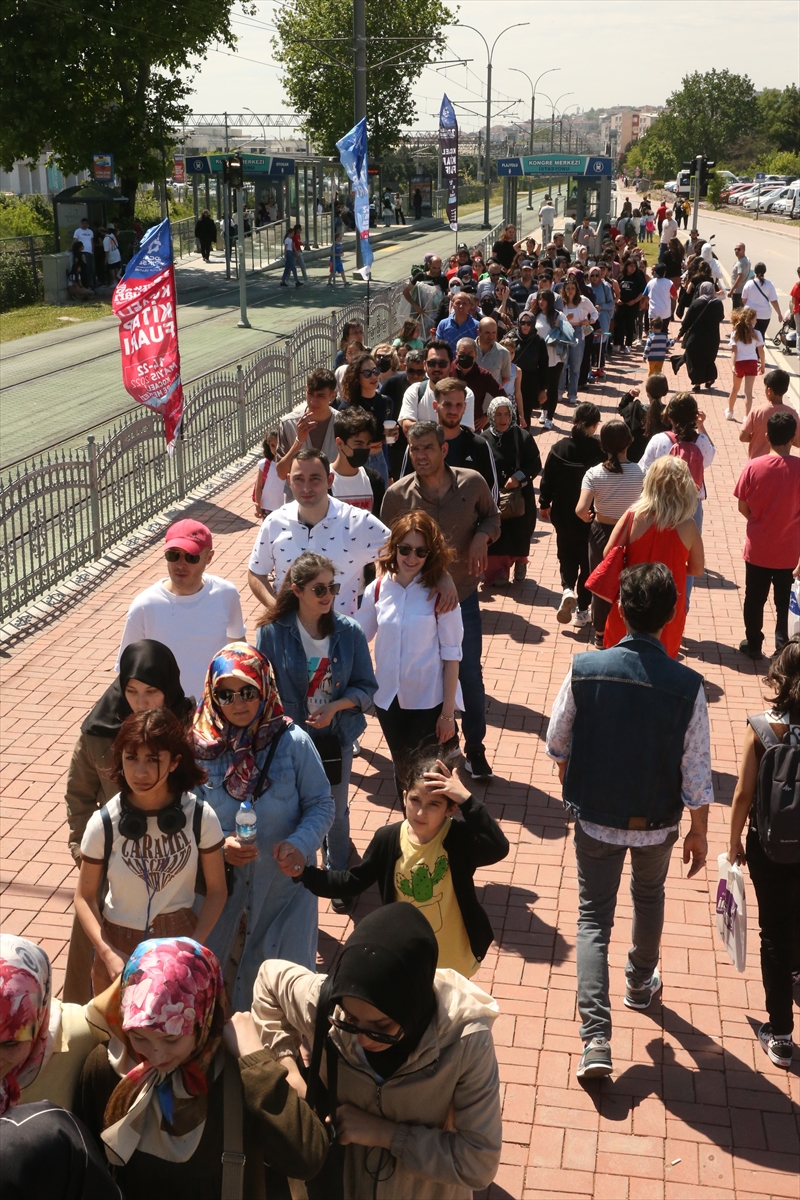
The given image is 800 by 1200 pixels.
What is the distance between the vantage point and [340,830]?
555 centimetres

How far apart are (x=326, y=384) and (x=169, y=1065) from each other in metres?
5.93

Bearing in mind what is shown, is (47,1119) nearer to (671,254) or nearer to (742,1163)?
(742,1163)

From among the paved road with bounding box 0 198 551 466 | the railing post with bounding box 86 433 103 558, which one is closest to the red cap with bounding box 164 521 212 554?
the railing post with bounding box 86 433 103 558

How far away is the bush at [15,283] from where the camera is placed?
31406 millimetres

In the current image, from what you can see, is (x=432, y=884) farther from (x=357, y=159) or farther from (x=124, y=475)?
(x=357, y=159)

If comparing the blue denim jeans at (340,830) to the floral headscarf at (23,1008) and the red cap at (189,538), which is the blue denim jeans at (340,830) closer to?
the red cap at (189,538)

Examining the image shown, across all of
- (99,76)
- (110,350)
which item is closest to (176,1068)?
(110,350)

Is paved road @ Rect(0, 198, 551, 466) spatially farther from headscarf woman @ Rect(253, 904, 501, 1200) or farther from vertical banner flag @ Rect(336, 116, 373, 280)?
headscarf woman @ Rect(253, 904, 501, 1200)

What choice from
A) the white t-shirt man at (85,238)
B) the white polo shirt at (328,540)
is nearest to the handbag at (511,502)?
the white polo shirt at (328,540)

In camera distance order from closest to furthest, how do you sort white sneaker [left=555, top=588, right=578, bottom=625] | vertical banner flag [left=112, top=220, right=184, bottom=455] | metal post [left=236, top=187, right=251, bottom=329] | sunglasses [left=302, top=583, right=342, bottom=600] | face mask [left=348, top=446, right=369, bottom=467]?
sunglasses [left=302, top=583, right=342, bottom=600] → face mask [left=348, top=446, right=369, bottom=467] → white sneaker [left=555, top=588, right=578, bottom=625] → vertical banner flag [left=112, top=220, right=184, bottom=455] → metal post [left=236, top=187, right=251, bottom=329]

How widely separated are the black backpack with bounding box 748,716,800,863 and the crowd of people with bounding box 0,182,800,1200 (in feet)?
0.04

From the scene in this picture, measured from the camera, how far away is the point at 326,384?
8023mm


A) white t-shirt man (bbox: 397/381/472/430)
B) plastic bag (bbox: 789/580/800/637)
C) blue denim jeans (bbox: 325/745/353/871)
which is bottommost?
blue denim jeans (bbox: 325/745/353/871)

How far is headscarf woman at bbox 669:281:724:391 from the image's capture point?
54.8ft
